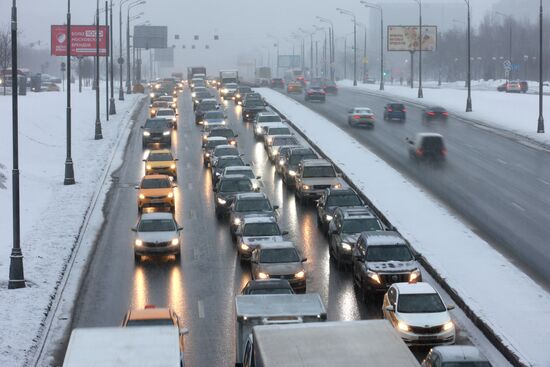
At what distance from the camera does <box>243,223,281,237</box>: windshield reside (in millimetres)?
31594

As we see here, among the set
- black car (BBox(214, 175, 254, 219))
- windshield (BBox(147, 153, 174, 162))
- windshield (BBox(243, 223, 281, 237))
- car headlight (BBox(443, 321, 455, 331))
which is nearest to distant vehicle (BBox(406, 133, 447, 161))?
windshield (BBox(147, 153, 174, 162))

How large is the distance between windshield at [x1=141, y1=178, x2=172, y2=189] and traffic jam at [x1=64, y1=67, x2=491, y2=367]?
49 millimetres

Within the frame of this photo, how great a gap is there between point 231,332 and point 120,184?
80.8 ft

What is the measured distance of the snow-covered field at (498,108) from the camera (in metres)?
68.4

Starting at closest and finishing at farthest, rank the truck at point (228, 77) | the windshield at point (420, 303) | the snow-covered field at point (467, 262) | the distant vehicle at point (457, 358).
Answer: the distant vehicle at point (457, 358) < the windshield at point (420, 303) < the snow-covered field at point (467, 262) < the truck at point (228, 77)

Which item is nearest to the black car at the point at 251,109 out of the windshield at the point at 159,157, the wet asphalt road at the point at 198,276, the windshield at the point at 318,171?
the windshield at the point at 159,157

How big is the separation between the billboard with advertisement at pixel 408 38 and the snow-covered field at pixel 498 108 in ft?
35.0

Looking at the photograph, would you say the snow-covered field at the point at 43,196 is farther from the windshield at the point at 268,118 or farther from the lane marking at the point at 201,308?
the windshield at the point at 268,118

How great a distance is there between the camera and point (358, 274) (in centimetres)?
2755

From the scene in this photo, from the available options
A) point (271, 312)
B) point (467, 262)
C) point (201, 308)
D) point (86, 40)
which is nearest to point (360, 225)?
point (467, 262)

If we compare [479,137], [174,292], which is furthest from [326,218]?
[479,137]

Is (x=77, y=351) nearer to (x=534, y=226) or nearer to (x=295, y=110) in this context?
(x=534, y=226)

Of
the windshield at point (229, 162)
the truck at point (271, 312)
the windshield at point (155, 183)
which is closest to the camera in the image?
the truck at point (271, 312)

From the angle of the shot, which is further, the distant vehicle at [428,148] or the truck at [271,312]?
the distant vehicle at [428,148]
